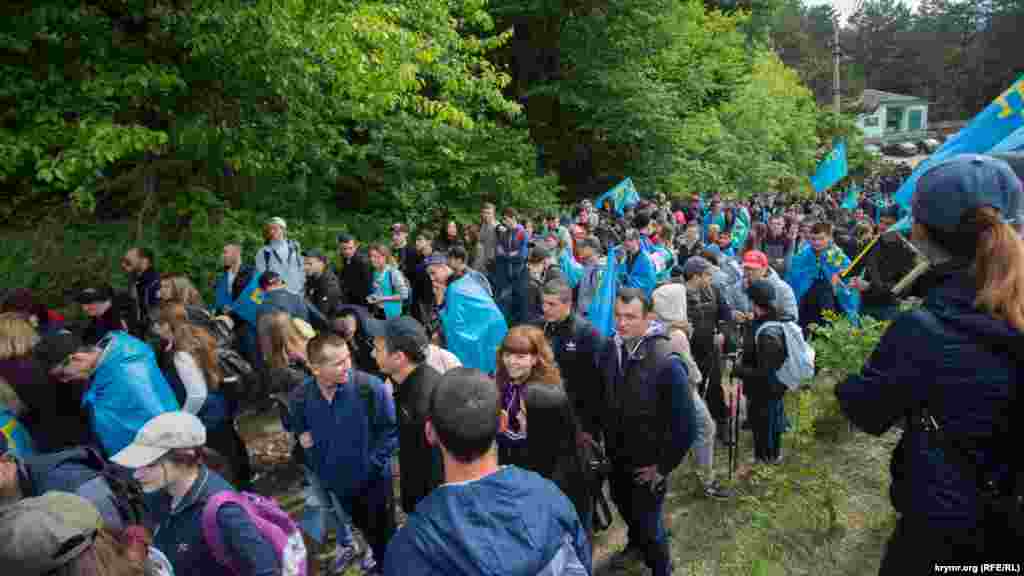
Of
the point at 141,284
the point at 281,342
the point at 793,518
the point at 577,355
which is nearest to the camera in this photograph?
the point at 793,518

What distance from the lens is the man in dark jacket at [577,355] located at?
187 inches

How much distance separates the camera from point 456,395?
2.12 meters

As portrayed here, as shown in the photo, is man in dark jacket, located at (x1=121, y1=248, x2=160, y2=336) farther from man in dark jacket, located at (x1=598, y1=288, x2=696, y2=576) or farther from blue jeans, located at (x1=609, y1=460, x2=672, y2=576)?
blue jeans, located at (x1=609, y1=460, x2=672, y2=576)

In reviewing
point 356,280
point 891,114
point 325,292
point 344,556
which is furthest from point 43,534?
point 891,114

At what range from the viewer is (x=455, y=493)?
1.93 meters

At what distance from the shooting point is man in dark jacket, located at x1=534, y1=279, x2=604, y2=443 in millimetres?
4754

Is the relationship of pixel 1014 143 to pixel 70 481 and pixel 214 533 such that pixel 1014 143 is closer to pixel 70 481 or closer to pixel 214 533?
pixel 214 533

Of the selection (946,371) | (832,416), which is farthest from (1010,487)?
(832,416)

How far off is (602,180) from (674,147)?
2373 mm

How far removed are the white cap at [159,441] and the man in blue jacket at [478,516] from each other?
1.31m

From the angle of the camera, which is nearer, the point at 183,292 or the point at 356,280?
the point at 183,292

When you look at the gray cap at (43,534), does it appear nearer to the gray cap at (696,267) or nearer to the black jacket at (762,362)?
the black jacket at (762,362)

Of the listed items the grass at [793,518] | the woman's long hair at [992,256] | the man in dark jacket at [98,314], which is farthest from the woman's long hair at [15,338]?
the woman's long hair at [992,256]

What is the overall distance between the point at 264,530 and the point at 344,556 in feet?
5.94
